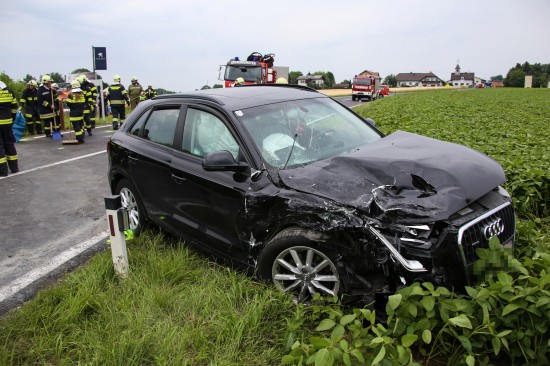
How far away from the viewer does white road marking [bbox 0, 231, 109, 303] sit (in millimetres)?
4086

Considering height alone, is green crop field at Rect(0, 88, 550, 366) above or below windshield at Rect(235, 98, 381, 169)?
below

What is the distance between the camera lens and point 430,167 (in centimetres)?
327

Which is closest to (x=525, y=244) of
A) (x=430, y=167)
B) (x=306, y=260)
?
(x=430, y=167)

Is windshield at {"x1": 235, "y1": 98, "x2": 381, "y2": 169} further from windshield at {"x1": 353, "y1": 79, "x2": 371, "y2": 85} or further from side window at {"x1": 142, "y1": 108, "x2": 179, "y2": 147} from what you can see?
windshield at {"x1": 353, "y1": 79, "x2": 371, "y2": 85}

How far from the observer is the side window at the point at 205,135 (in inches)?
155

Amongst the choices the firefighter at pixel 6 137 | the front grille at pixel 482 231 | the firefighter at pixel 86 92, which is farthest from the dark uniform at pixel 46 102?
the front grille at pixel 482 231

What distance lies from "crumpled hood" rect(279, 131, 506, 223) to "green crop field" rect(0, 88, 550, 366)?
0.45 meters

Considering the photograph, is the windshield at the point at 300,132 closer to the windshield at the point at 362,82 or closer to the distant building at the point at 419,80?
the windshield at the point at 362,82

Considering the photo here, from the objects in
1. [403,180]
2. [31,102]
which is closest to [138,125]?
[403,180]

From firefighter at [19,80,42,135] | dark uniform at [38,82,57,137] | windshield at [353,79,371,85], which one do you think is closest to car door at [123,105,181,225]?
dark uniform at [38,82,57,137]

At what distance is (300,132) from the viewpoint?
402 cm

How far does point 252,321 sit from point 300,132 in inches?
68.5

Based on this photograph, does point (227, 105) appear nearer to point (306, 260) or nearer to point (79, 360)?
point (306, 260)

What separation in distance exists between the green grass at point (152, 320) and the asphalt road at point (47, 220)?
Result: 24.1 inches
